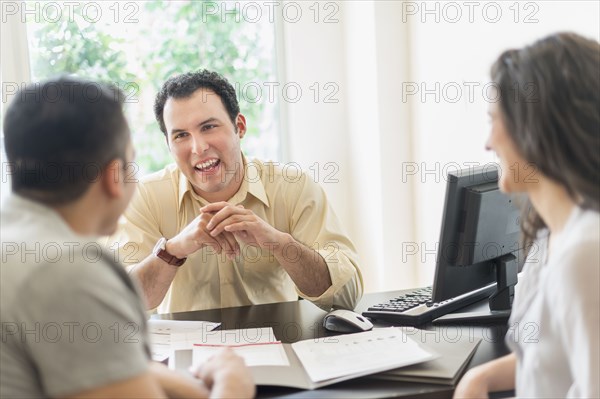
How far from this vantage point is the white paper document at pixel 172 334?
159 centimetres

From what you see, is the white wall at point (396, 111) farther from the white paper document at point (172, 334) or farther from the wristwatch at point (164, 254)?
the white paper document at point (172, 334)

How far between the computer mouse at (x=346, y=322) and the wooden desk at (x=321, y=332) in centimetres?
3

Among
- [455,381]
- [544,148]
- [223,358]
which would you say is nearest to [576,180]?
[544,148]

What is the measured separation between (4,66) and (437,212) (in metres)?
2.12

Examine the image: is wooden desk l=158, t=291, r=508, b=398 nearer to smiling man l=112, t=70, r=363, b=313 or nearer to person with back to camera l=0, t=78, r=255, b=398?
smiling man l=112, t=70, r=363, b=313

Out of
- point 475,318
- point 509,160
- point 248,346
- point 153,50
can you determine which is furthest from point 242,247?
point 153,50

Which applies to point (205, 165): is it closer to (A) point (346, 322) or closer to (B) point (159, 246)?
(B) point (159, 246)

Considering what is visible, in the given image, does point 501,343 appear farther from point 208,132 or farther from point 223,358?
point 208,132

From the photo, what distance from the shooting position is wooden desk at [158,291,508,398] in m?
1.32

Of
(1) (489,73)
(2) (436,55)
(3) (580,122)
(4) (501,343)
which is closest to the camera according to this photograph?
(3) (580,122)

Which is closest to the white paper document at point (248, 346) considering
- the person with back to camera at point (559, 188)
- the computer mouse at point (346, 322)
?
the computer mouse at point (346, 322)

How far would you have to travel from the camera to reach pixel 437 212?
3096mm

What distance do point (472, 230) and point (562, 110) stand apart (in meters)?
0.55

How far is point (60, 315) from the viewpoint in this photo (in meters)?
0.87
